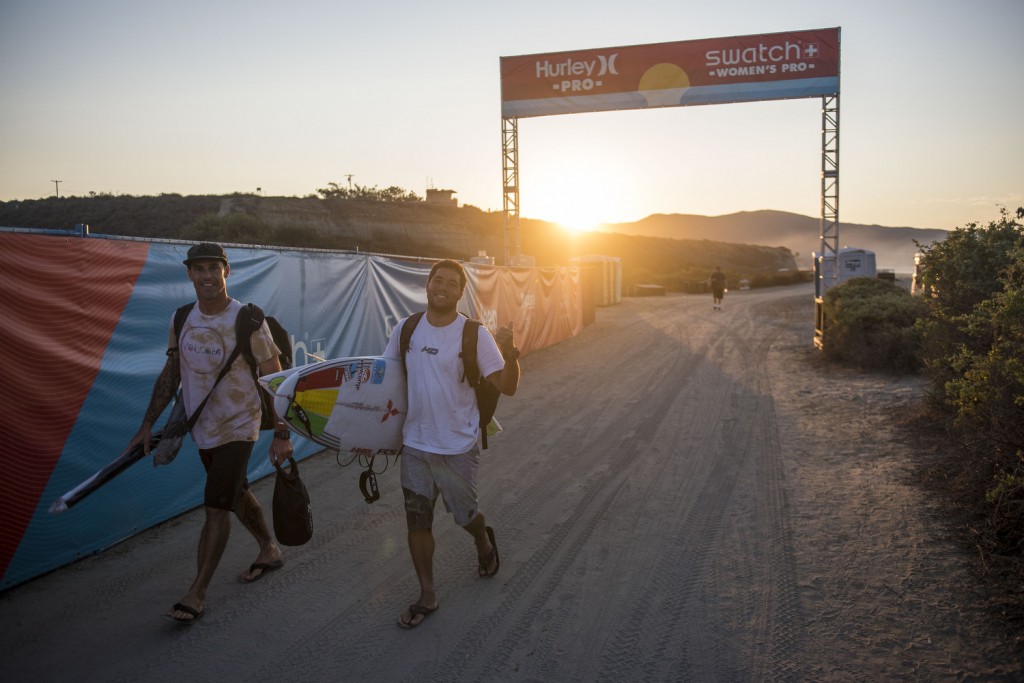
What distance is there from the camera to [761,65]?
722 inches

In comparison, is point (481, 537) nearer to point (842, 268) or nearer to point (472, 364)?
Answer: point (472, 364)

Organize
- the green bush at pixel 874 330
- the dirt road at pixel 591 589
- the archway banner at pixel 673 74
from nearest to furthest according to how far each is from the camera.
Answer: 1. the dirt road at pixel 591 589
2. the green bush at pixel 874 330
3. the archway banner at pixel 673 74

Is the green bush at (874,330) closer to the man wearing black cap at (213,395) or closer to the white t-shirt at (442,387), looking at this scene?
the white t-shirt at (442,387)

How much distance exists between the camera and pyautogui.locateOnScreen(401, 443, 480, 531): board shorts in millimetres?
3896

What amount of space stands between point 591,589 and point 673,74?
17346 millimetres

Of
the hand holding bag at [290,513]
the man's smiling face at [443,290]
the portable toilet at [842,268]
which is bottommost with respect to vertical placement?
the hand holding bag at [290,513]

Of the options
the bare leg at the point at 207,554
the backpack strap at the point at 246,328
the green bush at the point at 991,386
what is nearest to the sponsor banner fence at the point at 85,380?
the bare leg at the point at 207,554

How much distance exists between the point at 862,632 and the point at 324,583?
3157mm

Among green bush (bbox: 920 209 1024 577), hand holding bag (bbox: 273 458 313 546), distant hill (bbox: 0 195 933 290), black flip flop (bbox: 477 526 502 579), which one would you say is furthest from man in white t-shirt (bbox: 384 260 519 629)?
distant hill (bbox: 0 195 933 290)

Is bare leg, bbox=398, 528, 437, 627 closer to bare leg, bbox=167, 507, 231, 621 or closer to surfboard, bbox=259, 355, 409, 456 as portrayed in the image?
surfboard, bbox=259, 355, 409, 456

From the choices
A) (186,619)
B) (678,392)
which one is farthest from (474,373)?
(678,392)

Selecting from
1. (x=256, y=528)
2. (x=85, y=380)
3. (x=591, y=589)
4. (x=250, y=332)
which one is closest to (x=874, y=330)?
(x=591, y=589)

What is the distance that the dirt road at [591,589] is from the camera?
3.51 metres

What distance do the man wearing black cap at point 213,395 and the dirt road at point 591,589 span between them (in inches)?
16.7
